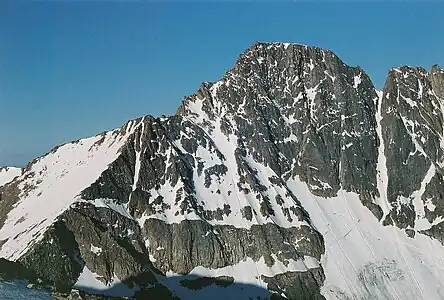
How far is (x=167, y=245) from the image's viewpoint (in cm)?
15512

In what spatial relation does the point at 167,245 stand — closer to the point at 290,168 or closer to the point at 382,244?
the point at 290,168

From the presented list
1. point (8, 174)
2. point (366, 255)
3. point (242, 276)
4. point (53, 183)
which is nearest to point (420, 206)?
point (366, 255)

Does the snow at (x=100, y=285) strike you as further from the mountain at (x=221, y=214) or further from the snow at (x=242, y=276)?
the snow at (x=242, y=276)

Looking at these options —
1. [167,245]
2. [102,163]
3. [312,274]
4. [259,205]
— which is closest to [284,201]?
[259,205]

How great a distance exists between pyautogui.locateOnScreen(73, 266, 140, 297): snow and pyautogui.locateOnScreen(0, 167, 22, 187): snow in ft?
213

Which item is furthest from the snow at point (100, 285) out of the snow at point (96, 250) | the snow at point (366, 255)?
the snow at point (366, 255)

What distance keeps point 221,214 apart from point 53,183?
51.9m

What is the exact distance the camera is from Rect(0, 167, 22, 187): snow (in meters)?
185

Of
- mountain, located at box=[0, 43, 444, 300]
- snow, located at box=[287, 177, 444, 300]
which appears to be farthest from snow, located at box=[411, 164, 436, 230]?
snow, located at box=[287, 177, 444, 300]

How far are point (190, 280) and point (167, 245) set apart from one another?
11.9 m

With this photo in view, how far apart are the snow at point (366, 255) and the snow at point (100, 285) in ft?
200

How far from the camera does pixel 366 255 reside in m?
178

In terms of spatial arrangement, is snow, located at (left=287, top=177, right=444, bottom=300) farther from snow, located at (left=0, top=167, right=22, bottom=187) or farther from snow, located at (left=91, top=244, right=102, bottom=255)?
snow, located at (left=0, top=167, right=22, bottom=187)

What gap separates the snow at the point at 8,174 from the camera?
185 m
